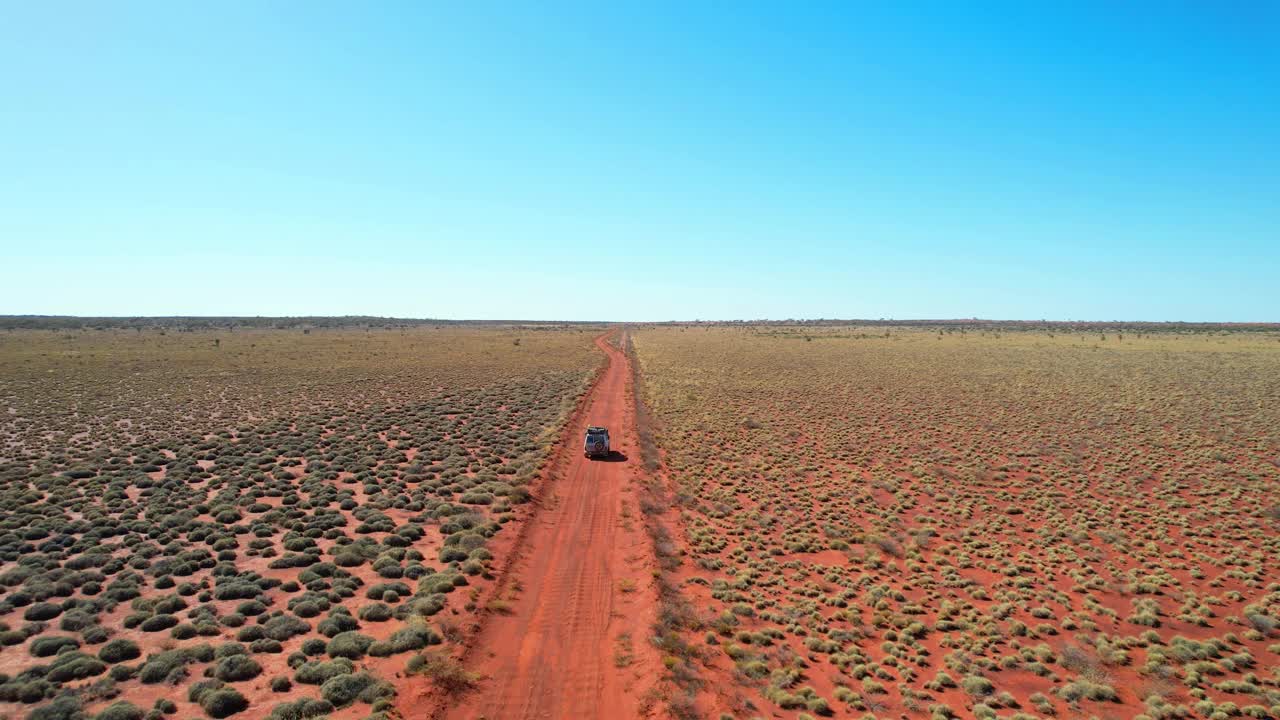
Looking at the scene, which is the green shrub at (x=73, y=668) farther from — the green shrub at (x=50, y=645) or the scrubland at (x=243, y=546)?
the green shrub at (x=50, y=645)

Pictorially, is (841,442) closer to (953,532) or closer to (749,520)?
(953,532)

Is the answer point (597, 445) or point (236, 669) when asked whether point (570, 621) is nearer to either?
point (236, 669)

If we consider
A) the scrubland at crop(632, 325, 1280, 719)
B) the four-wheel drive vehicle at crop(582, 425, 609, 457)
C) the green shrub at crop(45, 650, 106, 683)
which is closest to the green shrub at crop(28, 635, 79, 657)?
the green shrub at crop(45, 650, 106, 683)

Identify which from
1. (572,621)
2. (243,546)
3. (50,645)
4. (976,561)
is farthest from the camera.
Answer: (976,561)

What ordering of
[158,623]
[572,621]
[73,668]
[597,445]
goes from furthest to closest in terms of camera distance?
[597,445] < [572,621] < [158,623] < [73,668]

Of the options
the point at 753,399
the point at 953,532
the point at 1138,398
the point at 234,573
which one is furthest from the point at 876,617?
the point at 1138,398

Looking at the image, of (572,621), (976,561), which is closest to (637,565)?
(572,621)

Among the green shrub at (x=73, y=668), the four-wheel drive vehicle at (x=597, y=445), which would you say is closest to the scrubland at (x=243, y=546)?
the green shrub at (x=73, y=668)
